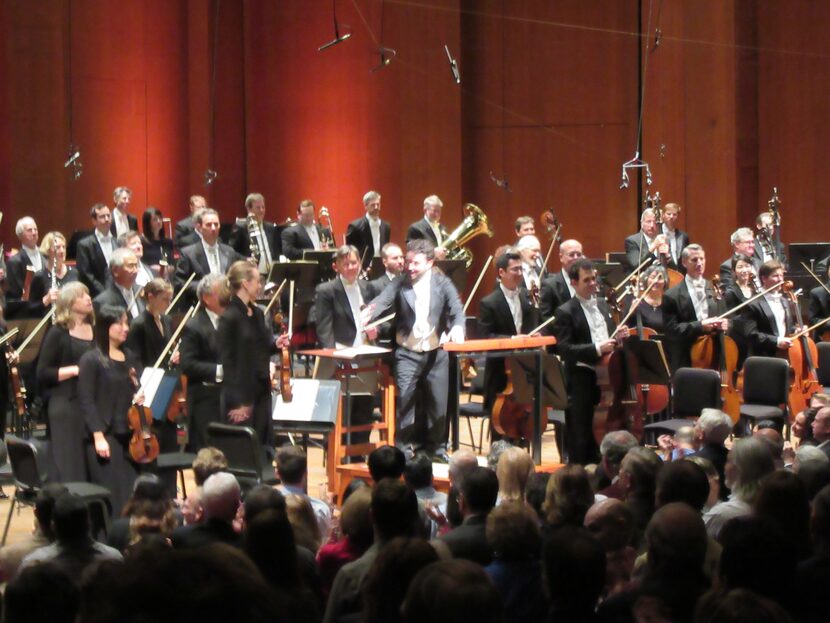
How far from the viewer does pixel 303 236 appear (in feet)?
38.9

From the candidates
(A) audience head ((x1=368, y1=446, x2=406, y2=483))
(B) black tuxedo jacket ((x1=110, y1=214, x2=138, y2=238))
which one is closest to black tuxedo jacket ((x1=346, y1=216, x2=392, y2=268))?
(B) black tuxedo jacket ((x1=110, y1=214, x2=138, y2=238))

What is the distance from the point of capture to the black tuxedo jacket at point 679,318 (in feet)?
28.2

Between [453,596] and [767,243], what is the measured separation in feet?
31.7

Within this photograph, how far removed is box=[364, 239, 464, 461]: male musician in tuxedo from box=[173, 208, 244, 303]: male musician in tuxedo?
7.08 ft

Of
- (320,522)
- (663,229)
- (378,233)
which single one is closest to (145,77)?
(378,233)

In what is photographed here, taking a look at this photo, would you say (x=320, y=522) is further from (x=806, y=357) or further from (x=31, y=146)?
(x=31, y=146)

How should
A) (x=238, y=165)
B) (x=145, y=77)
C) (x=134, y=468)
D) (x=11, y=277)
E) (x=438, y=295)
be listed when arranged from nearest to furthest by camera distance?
(x=134, y=468), (x=438, y=295), (x=11, y=277), (x=145, y=77), (x=238, y=165)

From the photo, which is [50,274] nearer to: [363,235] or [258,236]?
[258,236]

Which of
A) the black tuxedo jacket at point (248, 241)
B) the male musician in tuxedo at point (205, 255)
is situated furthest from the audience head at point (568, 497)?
the black tuxedo jacket at point (248, 241)

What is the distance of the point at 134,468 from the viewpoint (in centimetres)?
638

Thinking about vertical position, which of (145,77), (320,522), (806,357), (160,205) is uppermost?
(145,77)

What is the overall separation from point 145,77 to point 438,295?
6434 millimetres

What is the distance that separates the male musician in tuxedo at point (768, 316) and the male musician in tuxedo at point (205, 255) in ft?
12.8

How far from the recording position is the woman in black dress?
6234 mm
